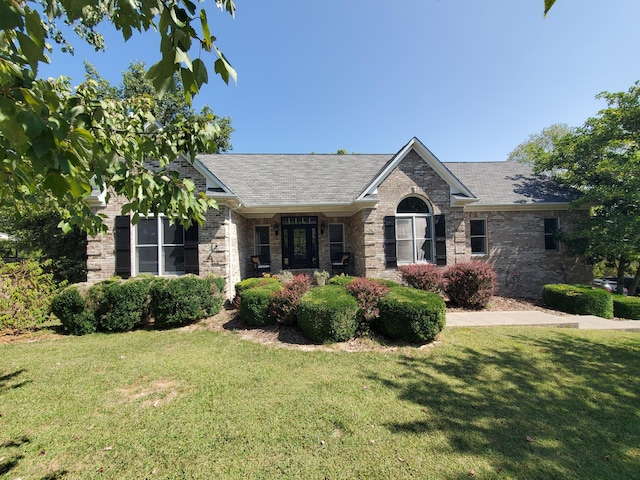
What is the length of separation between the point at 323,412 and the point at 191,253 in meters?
7.50

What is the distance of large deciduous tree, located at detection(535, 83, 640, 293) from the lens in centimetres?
1015

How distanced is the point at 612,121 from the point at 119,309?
18.9 metres

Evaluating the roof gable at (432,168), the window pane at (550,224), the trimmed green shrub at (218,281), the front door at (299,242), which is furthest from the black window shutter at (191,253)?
the window pane at (550,224)

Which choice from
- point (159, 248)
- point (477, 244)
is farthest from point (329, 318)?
point (477, 244)

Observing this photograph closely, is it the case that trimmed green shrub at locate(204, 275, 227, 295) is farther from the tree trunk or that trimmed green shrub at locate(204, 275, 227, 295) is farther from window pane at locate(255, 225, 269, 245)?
the tree trunk

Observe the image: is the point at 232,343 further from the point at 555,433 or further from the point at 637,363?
the point at 637,363

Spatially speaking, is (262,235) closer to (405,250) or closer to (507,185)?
(405,250)

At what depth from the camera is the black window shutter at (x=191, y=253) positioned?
9.40 m

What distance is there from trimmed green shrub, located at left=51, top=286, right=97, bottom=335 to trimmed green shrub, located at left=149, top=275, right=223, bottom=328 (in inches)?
61.7

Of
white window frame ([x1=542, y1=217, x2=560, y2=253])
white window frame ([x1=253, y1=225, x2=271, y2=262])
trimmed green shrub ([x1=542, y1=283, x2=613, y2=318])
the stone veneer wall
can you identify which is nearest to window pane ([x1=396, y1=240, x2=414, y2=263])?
the stone veneer wall

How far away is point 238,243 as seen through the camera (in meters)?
11.4

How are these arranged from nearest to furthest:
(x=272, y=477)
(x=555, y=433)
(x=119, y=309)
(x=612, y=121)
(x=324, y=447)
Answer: (x=272, y=477), (x=324, y=447), (x=555, y=433), (x=119, y=309), (x=612, y=121)

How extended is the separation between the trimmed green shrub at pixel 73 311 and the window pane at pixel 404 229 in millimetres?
10488

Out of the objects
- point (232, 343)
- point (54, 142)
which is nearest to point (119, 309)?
point (232, 343)
